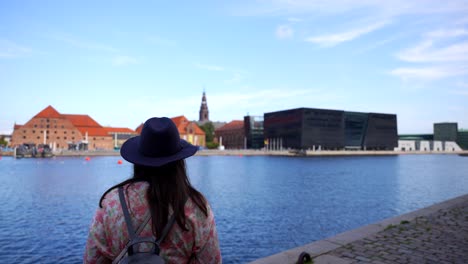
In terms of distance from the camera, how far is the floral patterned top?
2.26m

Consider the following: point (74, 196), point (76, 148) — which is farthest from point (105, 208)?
point (76, 148)

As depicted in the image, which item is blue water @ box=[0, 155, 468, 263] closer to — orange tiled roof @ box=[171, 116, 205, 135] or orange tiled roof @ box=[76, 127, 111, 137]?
orange tiled roof @ box=[76, 127, 111, 137]

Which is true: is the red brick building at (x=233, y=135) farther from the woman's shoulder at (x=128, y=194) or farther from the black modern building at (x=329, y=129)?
the woman's shoulder at (x=128, y=194)

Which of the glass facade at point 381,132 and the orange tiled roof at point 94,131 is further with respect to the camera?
the glass facade at point 381,132

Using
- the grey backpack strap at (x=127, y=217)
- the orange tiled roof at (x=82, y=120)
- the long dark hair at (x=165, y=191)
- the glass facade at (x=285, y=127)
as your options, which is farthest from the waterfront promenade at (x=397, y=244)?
the orange tiled roof at (x=82, y=120)

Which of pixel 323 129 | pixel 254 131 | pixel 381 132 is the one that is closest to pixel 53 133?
pixel 254 131

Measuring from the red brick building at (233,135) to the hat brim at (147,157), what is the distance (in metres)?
158

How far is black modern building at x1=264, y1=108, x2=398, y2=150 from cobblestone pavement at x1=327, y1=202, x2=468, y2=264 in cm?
11882

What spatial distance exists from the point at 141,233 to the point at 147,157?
1.58 feet

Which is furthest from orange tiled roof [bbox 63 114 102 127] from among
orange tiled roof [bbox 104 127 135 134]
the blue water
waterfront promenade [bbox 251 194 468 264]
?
waterfront promenade [bbox 251 194 468 264]

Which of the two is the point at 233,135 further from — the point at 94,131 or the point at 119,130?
the point at 94,131

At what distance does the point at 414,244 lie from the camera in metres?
7.94

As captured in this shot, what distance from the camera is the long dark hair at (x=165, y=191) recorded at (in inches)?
88.4

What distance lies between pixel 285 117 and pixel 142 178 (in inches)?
5310
